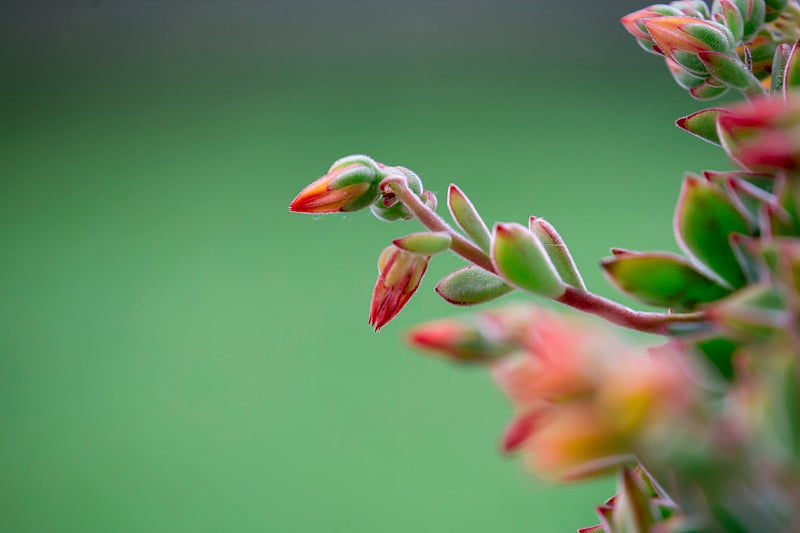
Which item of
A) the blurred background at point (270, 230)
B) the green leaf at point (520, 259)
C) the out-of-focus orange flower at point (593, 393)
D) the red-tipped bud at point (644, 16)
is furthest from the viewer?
the blurred background at point (270, 230)

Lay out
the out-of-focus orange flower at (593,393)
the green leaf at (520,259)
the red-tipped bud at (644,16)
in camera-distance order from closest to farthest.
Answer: the out-of-focus orange flower at (593,393) → the green leaf at (520,259) → the red-tipped bud at (644,16)

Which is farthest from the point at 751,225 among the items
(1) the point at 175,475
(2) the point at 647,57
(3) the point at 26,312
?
(2) the point at 647,57

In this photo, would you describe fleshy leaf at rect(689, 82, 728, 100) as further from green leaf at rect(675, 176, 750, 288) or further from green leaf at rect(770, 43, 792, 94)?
green leaf at rect(675, 176, 750, 288)

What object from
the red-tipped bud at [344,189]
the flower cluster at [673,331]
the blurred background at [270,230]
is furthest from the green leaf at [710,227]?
the blurred background at [270,230]

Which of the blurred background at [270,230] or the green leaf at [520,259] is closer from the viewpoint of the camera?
the green leaf at [520,259]

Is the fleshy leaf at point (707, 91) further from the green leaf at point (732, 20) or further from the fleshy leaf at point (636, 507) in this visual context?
the fleshy leaf at point (636, 507)

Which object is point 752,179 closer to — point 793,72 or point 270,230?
point 793,72

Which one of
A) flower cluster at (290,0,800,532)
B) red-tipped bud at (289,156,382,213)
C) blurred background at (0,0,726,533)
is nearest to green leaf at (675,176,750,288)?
flower cluster at (290,0,800,532)
